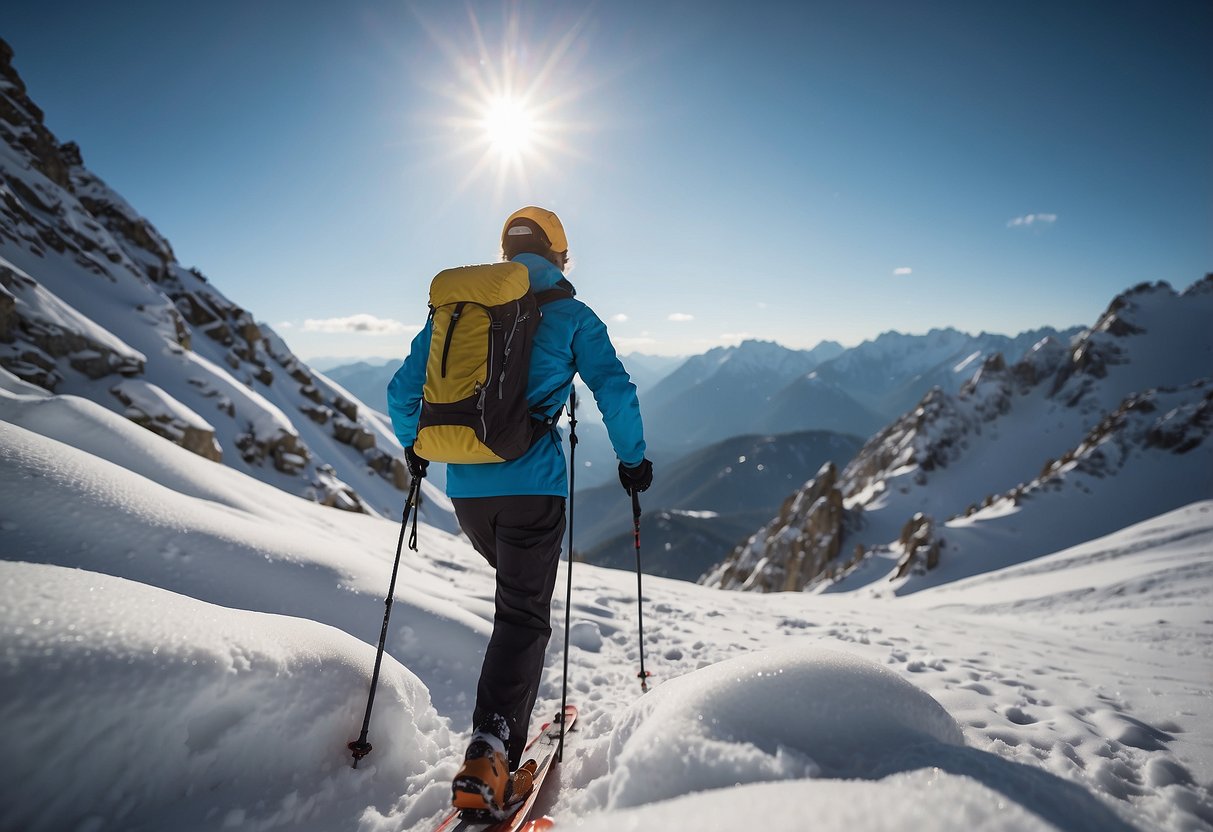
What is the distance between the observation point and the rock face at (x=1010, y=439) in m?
54.9

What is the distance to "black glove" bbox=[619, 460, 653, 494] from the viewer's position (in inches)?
146

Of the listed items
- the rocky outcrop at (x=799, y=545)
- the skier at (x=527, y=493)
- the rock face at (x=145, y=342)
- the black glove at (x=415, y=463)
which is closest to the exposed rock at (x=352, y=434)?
the rock face at (x=145, y=342)

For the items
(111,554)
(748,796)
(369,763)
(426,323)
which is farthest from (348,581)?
(748,796)

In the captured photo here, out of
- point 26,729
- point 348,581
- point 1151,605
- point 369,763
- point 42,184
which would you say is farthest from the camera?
point 42,184

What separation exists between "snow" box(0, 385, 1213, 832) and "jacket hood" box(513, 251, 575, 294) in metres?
2.61

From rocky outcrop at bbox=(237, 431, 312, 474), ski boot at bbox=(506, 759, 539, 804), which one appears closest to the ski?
ski boot at bbox=(506, 759, 539, 804)

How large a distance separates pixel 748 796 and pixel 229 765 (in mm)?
2312

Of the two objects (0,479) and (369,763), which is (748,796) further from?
(0,479)

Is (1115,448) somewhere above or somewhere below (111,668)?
above

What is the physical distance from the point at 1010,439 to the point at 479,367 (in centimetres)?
11123

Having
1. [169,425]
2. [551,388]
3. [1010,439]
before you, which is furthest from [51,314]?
[1010,439]

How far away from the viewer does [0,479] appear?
3389 mm

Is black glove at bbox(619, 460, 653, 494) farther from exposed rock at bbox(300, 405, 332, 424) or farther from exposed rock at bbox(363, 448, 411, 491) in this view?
exposed rock at bbox(300, 405, 332, 424)

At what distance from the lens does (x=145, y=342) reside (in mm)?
23062
